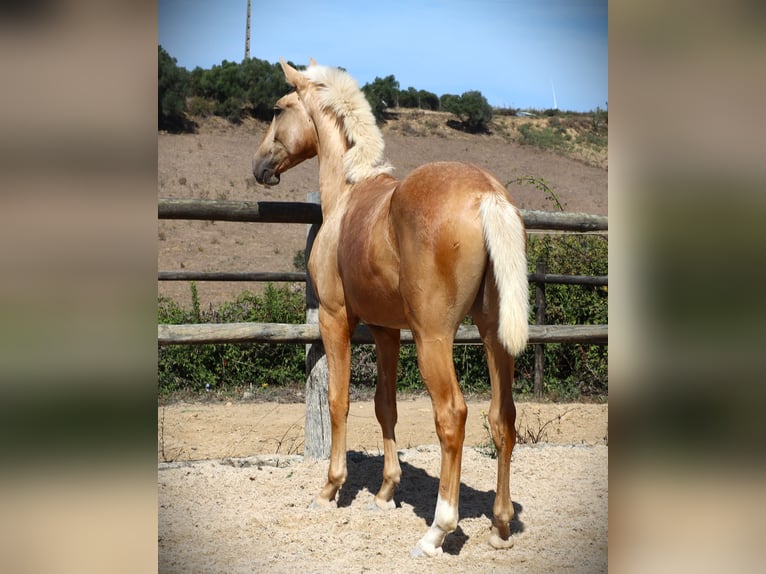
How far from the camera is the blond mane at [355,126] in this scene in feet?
12.5

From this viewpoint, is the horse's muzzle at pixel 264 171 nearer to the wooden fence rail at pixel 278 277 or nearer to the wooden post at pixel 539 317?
the wooden fence rail at pixel 278 277

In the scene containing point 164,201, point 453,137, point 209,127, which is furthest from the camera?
point 453,137

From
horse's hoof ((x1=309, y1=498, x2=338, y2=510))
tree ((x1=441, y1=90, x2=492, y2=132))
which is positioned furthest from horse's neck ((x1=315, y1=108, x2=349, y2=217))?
tree ((x1=441, y1=90, x2=492, y2=132))

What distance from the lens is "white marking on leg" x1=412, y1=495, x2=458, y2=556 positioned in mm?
2885

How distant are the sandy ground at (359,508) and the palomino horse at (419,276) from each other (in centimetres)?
19

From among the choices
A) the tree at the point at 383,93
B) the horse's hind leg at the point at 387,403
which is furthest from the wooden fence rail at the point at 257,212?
the tree at the point at 383,93

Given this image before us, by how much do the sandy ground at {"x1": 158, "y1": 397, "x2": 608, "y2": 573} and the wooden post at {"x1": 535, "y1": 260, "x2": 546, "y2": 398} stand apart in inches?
46.2

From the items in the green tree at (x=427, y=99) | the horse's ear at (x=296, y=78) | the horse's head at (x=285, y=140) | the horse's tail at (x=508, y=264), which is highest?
the green tree at (x=427, y=99)

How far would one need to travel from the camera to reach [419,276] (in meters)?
2.83
